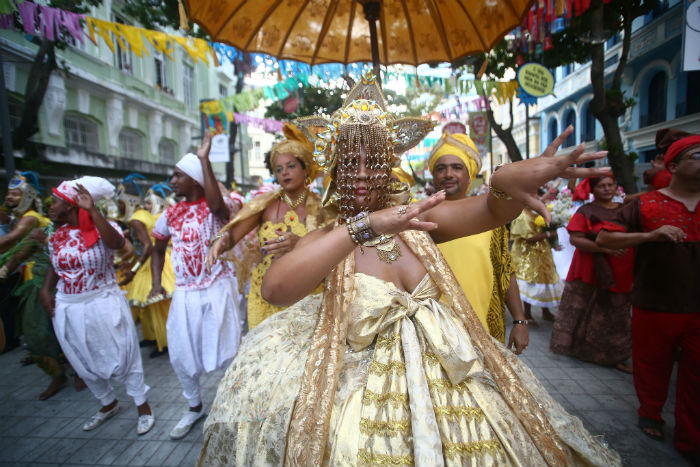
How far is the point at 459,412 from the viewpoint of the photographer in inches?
53.2

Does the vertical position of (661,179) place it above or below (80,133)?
below

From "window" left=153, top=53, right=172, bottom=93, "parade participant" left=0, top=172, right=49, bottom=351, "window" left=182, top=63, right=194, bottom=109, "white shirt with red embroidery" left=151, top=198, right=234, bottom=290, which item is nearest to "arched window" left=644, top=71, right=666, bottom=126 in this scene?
"white shirt with red embroidery" left=151, top=198, right=234, bottom=290

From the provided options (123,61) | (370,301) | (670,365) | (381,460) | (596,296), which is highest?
(123,61)

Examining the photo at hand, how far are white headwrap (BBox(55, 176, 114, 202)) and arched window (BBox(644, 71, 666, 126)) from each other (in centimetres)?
1526

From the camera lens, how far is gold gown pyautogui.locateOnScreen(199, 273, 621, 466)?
128 centimetres

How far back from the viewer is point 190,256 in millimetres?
3508

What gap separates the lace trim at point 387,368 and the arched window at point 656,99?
14771mm

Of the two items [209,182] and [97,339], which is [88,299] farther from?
[209,182]

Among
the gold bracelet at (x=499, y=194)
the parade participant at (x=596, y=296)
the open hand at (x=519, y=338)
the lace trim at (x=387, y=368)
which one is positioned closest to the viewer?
the lace trim at (x=387, y=368)

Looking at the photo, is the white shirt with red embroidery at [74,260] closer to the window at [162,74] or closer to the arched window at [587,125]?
the window at [162,74]

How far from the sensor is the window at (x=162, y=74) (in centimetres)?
1705

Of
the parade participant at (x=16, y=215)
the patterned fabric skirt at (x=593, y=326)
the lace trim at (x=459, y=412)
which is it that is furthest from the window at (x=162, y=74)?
the lace trim at (x=459, y=412)

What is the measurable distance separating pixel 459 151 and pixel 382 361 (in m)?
2.05

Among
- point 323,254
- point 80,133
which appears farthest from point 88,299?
point 80,133
